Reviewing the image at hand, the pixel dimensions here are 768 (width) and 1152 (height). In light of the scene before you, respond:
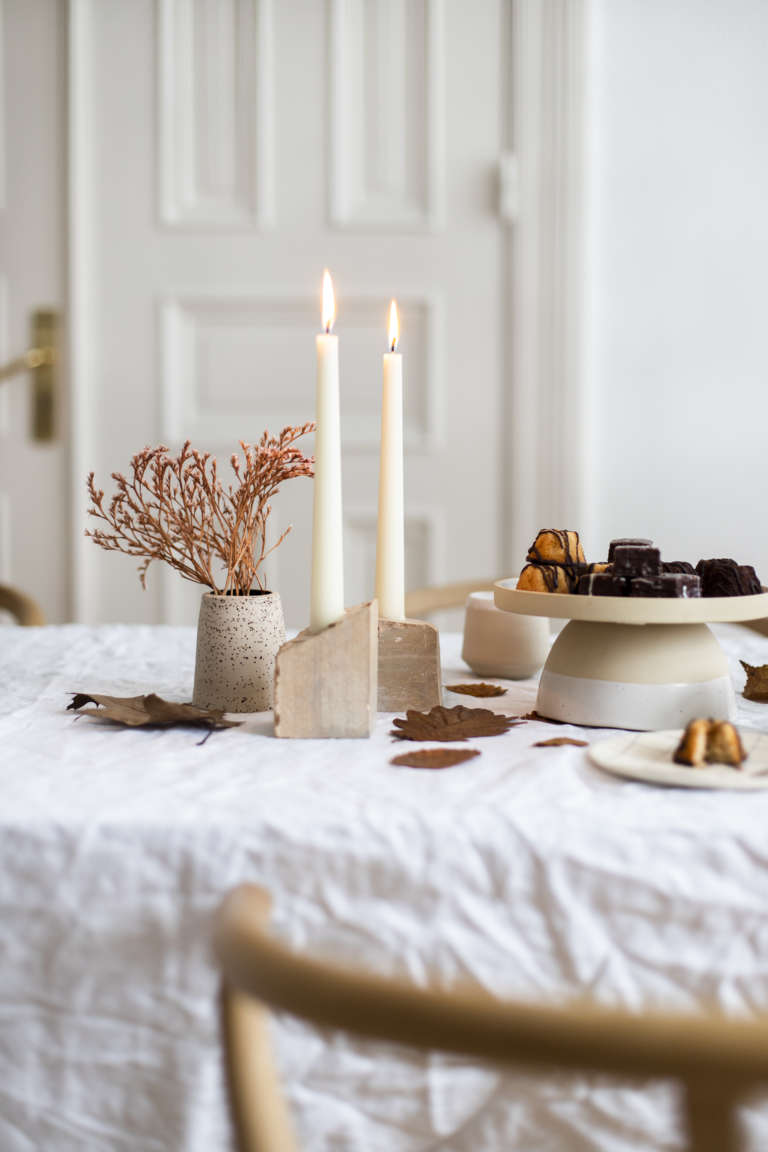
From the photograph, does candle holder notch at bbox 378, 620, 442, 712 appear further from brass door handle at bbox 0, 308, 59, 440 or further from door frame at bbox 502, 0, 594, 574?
brass door handle at bbox 0, 308, 59, 440

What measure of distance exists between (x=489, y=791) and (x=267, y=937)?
10.5 inches

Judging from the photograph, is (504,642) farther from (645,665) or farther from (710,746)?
(710,746)

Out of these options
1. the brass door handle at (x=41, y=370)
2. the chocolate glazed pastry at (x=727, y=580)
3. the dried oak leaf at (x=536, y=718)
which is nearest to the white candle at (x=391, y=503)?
the dried oak leaf at (x=536, y=718)

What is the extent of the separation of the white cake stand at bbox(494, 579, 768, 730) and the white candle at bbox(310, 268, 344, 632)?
0.15 metres

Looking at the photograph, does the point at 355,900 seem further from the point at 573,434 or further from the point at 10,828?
the point at 573,434

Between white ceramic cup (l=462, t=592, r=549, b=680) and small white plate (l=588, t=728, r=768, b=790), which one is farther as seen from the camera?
white ceramic cup (l=462, t=592, r=549, b=680)

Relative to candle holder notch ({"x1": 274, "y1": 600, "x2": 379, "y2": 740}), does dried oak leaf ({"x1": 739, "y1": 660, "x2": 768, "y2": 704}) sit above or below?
below

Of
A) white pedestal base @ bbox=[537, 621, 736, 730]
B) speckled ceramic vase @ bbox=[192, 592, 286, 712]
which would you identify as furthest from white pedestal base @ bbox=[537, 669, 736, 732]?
speckled ceramic vase @ bbox=[192, 592, 286, 712]

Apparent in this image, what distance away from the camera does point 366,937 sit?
0.56m

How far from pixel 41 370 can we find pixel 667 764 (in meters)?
2.19

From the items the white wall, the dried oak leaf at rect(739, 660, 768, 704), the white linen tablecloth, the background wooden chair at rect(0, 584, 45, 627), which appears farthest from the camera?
the white wall

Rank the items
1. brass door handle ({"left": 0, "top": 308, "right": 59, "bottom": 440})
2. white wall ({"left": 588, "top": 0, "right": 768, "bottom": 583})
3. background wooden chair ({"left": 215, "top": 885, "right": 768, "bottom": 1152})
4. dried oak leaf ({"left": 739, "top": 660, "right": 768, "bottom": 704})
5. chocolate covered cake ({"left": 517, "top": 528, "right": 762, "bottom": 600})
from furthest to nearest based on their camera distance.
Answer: brass door handle ({"left": 0, "top": 308, "right": 59, "bottom": 440}), white wall ({"left": 588, "top": 0, "right": 768, "bottom": 583}), dried oak leaf ({"left": 739, "top": 660, "right": 768, "bottom": 704}), chocolate covered cake ({"left": 517, "top": 528, "right": 762, "bottom": 600}), background wooden chair ({"left": 215, "top": 885, "right": 768, "bottom": 1152})

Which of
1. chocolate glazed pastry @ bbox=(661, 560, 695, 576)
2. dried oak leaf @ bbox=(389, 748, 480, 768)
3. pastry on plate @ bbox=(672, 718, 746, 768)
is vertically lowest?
dried oak leaf @ bbox=(389, 748, 480, 768)

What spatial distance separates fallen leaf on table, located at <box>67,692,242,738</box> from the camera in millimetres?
777
